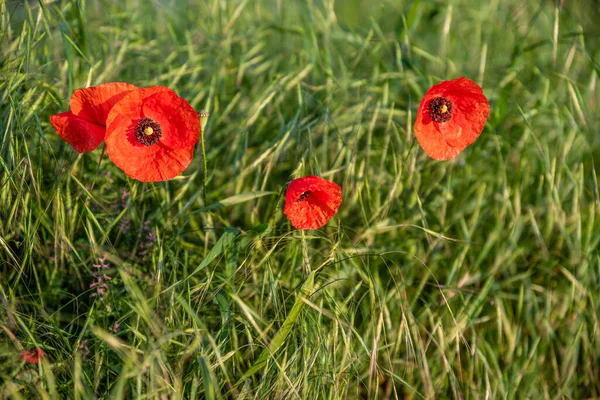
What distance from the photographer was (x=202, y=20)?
2.33m

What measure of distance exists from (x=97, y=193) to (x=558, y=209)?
1.27 m

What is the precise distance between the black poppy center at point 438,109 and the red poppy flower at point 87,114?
0.67 meters

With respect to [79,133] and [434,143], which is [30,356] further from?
[434,143]

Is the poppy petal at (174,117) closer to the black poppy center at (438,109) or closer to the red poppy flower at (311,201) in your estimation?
the red poppy flower at (311,201)

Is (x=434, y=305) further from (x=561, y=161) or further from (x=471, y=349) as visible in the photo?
(x=561, y=161)

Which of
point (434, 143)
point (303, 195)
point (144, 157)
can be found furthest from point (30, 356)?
point (434, 143)

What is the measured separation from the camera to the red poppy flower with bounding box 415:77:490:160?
1.47 meters

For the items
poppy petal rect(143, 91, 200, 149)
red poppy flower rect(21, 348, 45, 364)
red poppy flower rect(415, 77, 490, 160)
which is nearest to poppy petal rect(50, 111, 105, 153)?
poppy petal rect(143, 91, 200, 149)

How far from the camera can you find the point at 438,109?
1.49 meters

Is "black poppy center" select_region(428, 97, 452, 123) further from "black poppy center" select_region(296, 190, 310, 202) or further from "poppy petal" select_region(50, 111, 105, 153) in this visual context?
"poppy petal" select_region(50, 111, 105, 153)

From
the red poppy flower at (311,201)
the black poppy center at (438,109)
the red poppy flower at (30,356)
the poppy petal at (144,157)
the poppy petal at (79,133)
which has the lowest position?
the red poppy flower at (30,356)

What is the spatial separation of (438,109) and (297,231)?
1.43 ft

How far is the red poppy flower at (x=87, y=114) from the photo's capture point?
132cm

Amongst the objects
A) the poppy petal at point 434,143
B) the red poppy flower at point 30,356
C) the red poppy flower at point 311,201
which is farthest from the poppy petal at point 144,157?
the poppy petal at point 434,143
